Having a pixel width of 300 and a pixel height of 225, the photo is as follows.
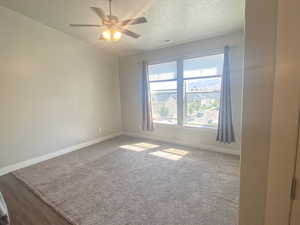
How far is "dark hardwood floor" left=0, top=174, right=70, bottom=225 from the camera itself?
1.80 meters

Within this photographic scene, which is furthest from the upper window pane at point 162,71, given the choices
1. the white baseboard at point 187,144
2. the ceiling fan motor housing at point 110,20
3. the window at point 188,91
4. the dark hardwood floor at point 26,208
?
the dark hardwood floor at point 26,208

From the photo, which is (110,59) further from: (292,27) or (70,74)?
(292,27)

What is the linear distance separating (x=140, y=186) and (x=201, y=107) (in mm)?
2415

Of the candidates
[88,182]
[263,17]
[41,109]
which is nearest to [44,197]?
[88,182]

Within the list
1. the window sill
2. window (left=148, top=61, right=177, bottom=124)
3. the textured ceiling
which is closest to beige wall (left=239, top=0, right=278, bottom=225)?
the textured ceiling

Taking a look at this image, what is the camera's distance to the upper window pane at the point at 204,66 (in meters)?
3.53

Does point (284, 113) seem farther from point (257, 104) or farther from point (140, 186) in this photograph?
point (140, 186)

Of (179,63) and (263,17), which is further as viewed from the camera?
(179,63)

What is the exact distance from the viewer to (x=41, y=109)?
338 cm

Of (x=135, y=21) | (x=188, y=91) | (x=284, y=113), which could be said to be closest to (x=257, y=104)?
(x=284, y=113)

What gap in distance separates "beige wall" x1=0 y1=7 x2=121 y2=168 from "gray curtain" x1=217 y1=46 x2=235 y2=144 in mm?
3229

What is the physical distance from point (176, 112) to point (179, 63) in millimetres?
1271

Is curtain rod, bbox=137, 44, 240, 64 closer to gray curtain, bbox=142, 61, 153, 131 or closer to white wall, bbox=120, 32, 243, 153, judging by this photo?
white wall, bbox=120, 32, 243, 153

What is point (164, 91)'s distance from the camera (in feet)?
14.6
